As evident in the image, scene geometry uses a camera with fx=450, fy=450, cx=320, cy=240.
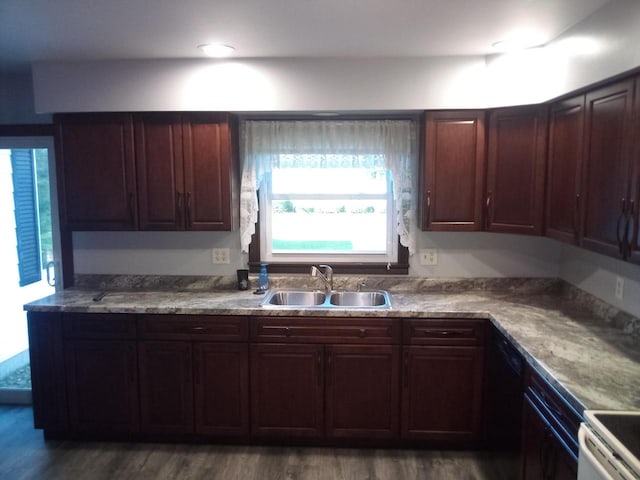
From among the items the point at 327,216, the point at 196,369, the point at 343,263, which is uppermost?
the point at 327,216

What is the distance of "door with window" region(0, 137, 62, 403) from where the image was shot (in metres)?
3.37

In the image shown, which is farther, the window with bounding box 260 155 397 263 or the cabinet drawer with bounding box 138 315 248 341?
the window with bounding box 260 155 397 263

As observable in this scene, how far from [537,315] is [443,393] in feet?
2.40

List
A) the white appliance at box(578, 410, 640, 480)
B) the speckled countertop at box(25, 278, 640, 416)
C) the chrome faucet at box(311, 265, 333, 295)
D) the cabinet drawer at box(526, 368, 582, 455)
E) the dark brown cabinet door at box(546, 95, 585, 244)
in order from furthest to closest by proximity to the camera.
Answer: the chrome faucet at box(311, 265, 333, 295) → the dark brown cabinet door at box(546, 95, 585, 244) → the speckled countertop at box(25, 278, 640, 416) → the cabinet drawer at box(526, 368, 582, 455) → the white appliance at box(578, 410, 640, 480)

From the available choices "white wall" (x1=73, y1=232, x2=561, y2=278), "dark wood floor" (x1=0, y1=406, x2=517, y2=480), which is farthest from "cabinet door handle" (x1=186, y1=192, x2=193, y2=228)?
"dark wood floor" (x1=0, y1=406, x2=517, y2=480)

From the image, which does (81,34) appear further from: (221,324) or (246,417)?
(246,417)

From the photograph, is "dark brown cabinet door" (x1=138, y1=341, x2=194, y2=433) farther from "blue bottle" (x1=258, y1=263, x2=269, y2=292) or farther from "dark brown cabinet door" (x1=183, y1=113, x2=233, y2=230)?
"dark brown cabinet door" (x1=183, y1=113, x2=233, y2=230)

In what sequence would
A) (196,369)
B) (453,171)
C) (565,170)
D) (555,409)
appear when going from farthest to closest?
(453,171) → (196,369) → (565,170) → (555,409)

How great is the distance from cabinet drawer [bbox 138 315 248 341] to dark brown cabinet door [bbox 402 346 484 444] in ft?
3.45

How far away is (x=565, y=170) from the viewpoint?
95.3 inches

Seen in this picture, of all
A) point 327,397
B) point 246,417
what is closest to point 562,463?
point 327,397

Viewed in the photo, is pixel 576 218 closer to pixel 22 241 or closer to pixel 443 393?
pixel 443 393

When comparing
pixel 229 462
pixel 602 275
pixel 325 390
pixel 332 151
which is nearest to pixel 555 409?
pixel 602 275

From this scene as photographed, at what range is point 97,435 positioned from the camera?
295 centimetres
